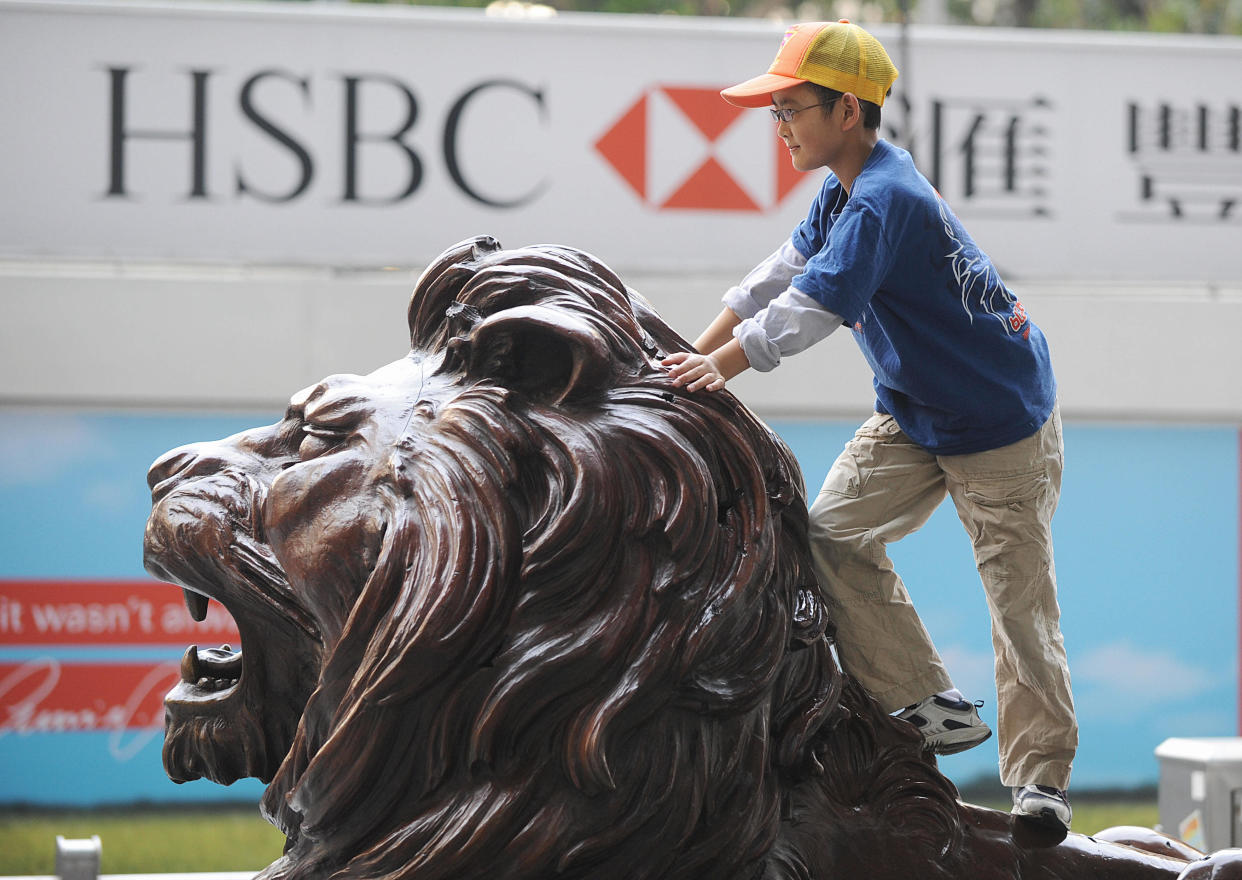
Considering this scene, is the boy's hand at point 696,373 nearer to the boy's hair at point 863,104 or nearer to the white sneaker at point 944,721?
the boy's hair at point 863,104

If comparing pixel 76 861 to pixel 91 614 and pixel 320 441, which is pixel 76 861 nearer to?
pixel 320 441

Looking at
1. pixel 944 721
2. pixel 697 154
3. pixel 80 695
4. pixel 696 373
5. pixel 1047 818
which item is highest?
→ pixel 697 154

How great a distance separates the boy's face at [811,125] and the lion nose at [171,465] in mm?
843

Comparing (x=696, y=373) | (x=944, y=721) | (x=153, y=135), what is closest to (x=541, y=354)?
(x=696, y=373)

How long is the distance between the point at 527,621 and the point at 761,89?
74 centimetres

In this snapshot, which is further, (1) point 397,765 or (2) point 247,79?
(2) point 247,79

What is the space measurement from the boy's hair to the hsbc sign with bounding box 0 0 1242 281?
394 centimetres

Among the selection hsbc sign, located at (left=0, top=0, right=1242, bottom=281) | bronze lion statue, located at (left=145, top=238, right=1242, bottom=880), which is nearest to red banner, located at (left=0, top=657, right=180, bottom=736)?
hsbc sign, located at (left=0, top=0, right=1242, bottom=281)

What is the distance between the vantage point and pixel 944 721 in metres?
1.83

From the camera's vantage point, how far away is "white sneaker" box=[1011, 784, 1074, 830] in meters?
1.80

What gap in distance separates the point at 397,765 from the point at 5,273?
14.9ft

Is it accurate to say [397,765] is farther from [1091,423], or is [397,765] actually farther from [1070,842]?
[1091,423]

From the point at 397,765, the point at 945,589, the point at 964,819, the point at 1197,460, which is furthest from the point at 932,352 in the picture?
the point at 1197,460

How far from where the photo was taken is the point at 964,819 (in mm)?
1806
